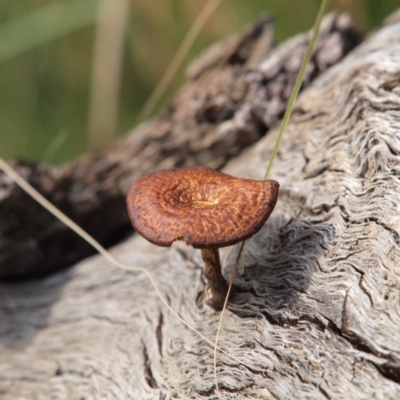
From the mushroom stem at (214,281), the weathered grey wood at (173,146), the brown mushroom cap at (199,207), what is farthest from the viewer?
the weathered grey wood at (173,146)

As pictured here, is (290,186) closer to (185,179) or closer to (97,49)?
(185,179)

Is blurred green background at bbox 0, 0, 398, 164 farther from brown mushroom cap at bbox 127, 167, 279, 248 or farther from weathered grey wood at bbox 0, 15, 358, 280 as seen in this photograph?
brown mushroom cap at bbox 127, 167, 279, 248

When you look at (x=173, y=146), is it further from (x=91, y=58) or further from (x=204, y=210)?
(x=91, y=58)

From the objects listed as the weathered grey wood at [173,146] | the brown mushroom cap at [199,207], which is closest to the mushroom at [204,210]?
the brown mushroom cap at [199,207]

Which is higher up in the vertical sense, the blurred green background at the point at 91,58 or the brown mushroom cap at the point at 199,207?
the blurred green background at the point at 91,58

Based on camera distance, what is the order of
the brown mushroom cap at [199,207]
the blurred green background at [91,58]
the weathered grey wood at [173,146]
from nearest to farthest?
1. the brown mushroom cap at [199,207]
2. the weathered grey wood at [173,146]
3. the blurred green background at [91,58]

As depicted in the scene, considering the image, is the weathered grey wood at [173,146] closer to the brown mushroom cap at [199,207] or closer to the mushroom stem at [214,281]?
the brown mushroom cap at [199,207]
